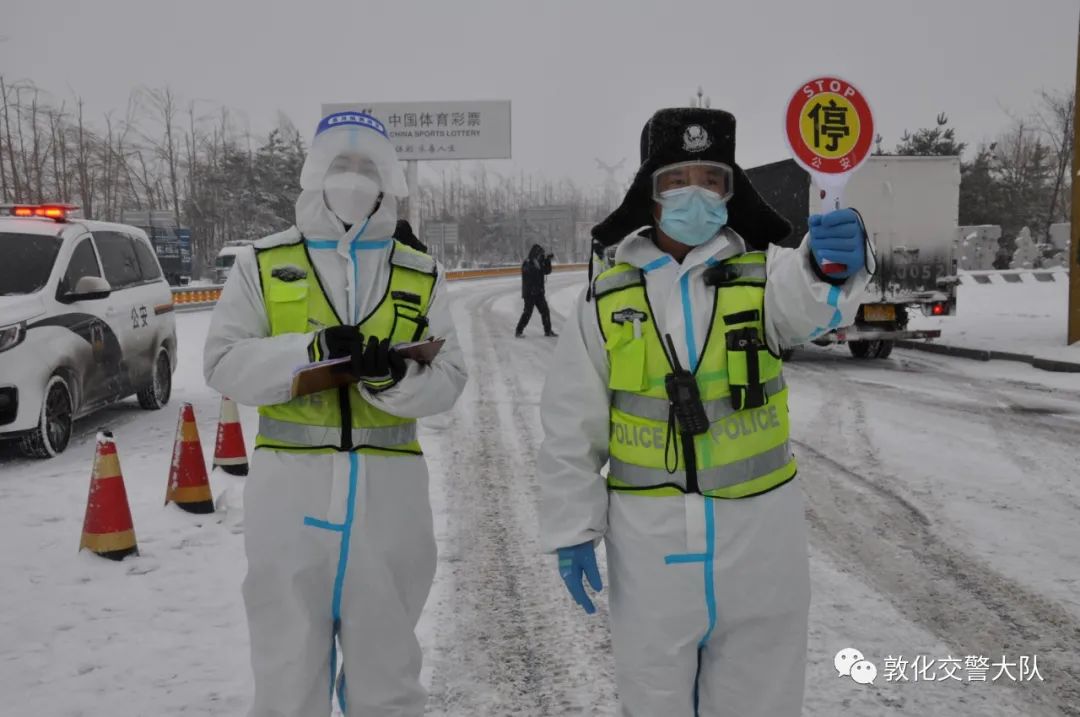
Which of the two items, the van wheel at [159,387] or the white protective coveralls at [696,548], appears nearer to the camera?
the white protective coveralls at [696,548]

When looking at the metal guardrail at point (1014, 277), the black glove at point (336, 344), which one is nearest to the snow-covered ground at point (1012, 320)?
the metal guardrail at point (1014, 277)

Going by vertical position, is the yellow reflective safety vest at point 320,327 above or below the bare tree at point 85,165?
below

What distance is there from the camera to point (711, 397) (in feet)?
7.41

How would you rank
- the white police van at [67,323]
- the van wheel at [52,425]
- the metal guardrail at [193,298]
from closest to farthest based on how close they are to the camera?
1. the white police van at [67,323]
2. the van wheel at [52,425]
3. the metal guardrail at [193,298]

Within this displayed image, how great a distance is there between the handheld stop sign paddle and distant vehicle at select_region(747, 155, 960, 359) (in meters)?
10.9

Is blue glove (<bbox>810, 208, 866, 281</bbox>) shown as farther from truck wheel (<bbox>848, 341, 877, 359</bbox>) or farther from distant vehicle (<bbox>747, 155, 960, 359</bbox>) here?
truck wheel (<bbox>848, 341, 877, 359</bbox>)

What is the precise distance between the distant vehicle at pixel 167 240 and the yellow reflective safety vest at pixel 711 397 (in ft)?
123

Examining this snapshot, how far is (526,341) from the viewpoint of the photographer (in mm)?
17328

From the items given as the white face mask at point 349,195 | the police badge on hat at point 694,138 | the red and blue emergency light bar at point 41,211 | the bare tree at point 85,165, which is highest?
the bare tree at point 85,165

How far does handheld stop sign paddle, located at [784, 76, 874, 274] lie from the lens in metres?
2.39

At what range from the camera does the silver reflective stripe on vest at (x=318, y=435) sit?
2574mm

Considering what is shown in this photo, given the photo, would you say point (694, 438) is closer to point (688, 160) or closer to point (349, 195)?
point (688, 160)

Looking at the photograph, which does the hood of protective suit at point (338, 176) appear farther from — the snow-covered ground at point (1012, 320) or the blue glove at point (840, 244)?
the snow-covered ground at point (1012, 320)

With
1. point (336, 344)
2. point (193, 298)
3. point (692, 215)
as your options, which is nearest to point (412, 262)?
point (336, 344)
